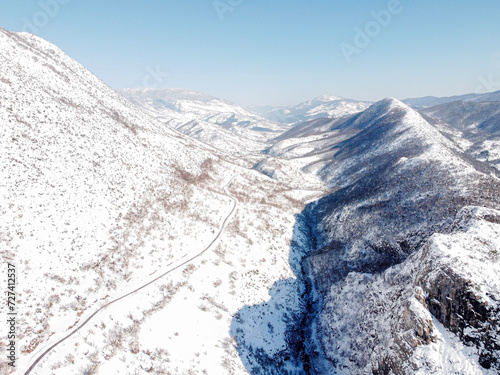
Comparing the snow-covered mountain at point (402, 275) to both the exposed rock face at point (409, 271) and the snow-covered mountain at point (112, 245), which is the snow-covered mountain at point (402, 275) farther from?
the snow-covered mountain at point (112, 245)

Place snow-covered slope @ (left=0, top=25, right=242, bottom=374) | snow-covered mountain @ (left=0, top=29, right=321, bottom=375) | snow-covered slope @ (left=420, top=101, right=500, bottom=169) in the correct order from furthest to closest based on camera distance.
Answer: snow-covered slope @ (left=420, top=101, right=500, bottom=169)
snow-covered slope @ (left=0, top=25, right=242, bottom=374)
snow-covered mountain @ (left=0, top=29, right=321, bottom=375)

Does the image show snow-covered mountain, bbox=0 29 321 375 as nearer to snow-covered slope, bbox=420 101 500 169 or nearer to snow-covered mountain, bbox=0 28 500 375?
snow-covered mountain, bbox=0 28 500 375

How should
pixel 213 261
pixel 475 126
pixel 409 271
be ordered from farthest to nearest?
1. pixel 475 126
2. pixel 213 261
3. pixel 409 271

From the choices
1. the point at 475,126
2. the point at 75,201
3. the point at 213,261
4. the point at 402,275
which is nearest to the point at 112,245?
the point at 75,201

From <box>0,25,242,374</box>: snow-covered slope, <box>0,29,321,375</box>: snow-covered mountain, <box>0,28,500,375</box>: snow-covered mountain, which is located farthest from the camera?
<box>0,25,242,374</box>: snow-covered slope

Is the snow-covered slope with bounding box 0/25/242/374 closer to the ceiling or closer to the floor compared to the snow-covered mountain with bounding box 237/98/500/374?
closer to the ceiling

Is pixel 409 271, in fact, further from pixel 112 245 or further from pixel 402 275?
pixel 112 245

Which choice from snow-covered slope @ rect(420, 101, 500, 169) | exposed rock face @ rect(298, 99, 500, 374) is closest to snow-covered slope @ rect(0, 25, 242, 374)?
exposed rock face @ rect(298, 99, 500, 374)

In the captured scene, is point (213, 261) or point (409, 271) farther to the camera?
point (213, 261)

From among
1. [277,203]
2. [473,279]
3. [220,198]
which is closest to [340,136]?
[277,203]

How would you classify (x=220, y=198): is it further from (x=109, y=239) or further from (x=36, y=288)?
(x=36, y=288)

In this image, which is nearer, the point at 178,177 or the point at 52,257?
the point at 52,257
